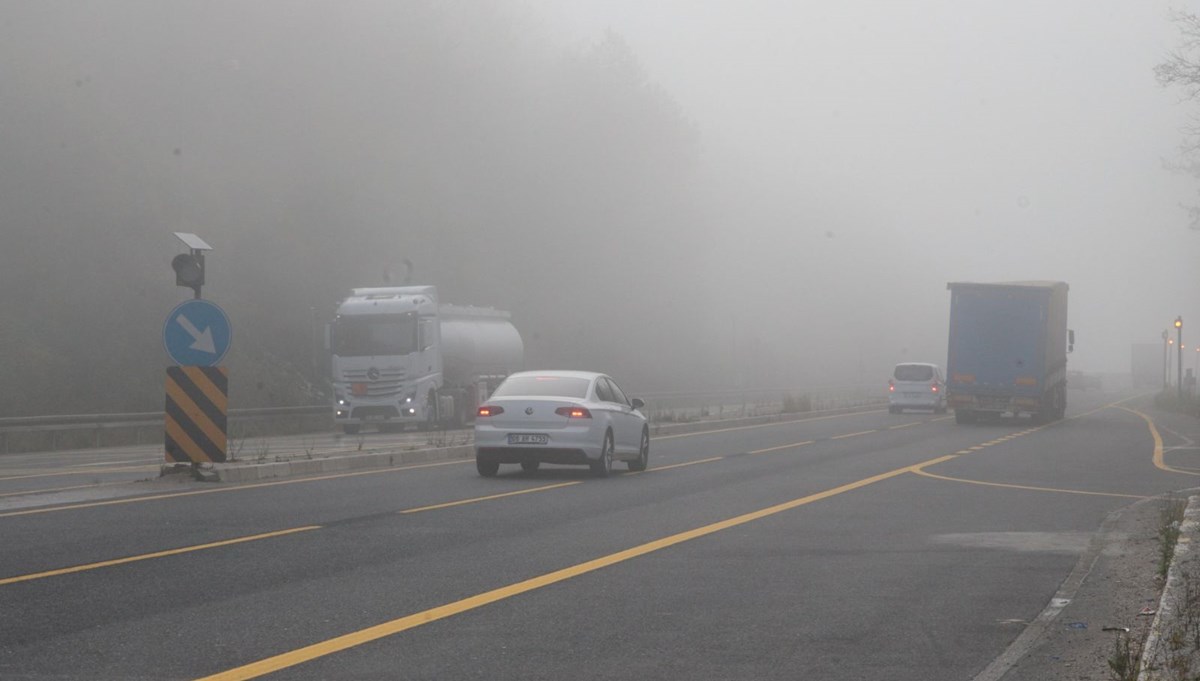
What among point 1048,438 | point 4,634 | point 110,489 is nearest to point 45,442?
point 110,489

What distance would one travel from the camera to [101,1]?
172 feet

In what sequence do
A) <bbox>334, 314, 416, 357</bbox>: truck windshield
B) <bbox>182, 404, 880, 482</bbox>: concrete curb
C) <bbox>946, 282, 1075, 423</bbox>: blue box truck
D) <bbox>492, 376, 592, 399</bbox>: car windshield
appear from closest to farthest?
<bbox>182, 404, 880, 482</bbox>: concrete curb < <bbox>492, 376, 592, 399</bbox>: car windshield < <bbox>334, 314, 416, 357</bbox>: truck windshield < <bbox>946, 282, 1075, 423</bbox>: blue box truck

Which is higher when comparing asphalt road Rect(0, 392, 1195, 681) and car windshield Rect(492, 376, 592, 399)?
car windshield Rect(492, 376, 592, 399)

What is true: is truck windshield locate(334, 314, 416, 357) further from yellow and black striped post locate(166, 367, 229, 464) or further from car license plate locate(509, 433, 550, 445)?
yellow and black striped post locate(166, 367, 229, 464)

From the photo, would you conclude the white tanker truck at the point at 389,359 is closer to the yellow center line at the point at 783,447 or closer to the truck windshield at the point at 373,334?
the truck windshield at the point at 373,334

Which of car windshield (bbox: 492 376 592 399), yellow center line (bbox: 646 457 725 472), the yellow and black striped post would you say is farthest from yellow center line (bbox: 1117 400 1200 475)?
the yellow and black striped post

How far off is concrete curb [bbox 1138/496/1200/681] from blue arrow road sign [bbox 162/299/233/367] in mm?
11534

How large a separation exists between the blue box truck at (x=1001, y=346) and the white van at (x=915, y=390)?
10188mm

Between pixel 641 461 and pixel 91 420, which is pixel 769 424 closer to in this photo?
pixel 91 420

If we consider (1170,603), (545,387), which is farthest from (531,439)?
(1170,603)

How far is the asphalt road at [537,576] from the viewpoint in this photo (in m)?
7.66

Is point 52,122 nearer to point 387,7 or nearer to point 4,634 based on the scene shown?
point 387,7

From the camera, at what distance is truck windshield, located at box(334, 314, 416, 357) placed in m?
39.3

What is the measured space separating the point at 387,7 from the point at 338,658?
194ft
